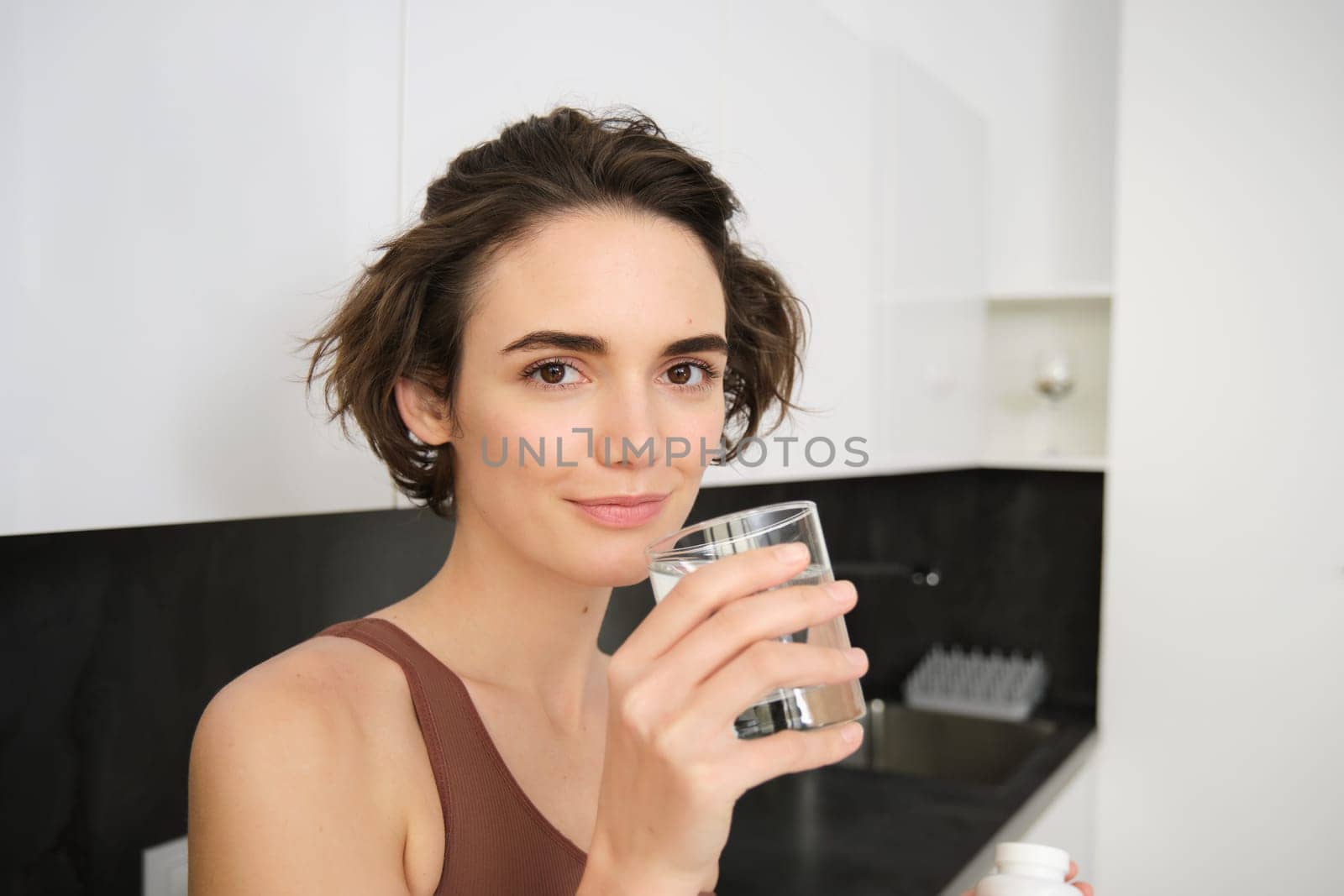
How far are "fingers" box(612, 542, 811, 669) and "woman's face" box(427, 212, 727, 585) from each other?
0.82 feet

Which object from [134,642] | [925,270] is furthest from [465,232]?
[925,270]

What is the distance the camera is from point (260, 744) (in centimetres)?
75

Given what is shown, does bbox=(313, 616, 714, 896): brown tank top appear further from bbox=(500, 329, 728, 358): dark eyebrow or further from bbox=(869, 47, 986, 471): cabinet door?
bbox=(869, 47, 986, 471): cabinet door

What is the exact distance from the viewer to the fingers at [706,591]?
628 mm

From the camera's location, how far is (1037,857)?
A: 749 mm

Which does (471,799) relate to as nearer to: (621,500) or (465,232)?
(621,500)

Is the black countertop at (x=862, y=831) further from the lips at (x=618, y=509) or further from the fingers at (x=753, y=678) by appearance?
the fingers at (x=753, y=678)

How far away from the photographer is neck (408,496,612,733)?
1.01 metres

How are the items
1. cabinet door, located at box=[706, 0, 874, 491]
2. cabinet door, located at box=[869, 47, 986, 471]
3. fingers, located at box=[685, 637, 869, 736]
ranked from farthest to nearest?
cabinet door, located at box=[869, 47, 986, 471]
cabinet door, located at box=[706, 0, 874, 491]
fingers, located at box=[685, 637, 869, 736]

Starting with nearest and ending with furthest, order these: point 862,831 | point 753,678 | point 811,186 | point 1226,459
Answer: point 753,678 < point 811,186 < point 862,831 < point 1226,459

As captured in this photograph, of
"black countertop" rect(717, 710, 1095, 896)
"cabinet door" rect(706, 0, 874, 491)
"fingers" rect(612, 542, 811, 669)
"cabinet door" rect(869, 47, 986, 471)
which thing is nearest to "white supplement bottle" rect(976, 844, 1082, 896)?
"fingers" rect(612, 542, 811, 669)

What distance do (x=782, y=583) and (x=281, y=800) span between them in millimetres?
381

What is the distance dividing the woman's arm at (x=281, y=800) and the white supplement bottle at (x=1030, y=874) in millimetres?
434

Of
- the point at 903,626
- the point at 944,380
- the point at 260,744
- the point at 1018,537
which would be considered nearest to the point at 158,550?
the point at 260,744
